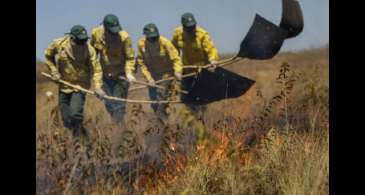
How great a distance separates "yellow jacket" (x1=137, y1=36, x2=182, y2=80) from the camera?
9516 mm

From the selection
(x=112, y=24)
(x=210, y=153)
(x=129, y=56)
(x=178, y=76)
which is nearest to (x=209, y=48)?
(x=178, y=76)

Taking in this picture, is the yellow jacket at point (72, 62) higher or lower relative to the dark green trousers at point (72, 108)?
higher

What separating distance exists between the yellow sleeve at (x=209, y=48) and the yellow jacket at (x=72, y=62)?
5.90ft

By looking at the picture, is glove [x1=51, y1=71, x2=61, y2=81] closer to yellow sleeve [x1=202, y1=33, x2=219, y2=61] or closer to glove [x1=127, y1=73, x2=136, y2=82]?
glove [x1=127, y1=73, x2=136, y2=82]

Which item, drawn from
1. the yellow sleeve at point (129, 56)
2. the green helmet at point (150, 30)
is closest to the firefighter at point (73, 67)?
the yellow sleeve at point (129, 56)

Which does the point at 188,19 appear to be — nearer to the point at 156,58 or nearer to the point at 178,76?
the point at 156,58

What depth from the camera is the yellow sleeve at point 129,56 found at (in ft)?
30.6

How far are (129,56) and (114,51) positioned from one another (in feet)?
0.80

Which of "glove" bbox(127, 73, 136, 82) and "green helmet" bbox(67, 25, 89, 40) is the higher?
"green helmet" bbox(67, 25, 89, 40)

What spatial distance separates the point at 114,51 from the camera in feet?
30.8

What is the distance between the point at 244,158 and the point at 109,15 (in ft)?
10.4

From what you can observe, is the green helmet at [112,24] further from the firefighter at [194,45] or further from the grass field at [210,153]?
the grass field at [210,153]

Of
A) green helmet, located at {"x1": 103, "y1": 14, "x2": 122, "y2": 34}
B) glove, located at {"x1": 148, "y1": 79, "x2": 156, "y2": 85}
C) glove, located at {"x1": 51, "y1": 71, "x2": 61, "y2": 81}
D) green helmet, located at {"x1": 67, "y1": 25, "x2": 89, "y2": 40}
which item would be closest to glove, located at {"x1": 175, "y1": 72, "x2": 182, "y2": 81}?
glove, located at {"x1": 148, "y1": 79, "x2": 156, "y2": 85}
